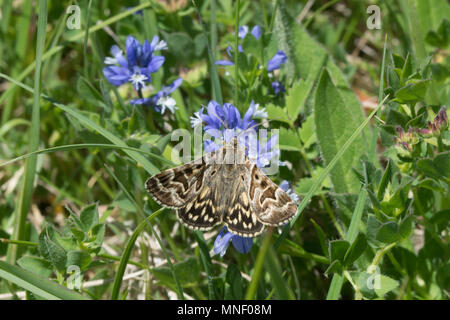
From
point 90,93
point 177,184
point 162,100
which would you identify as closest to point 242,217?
point 177,184

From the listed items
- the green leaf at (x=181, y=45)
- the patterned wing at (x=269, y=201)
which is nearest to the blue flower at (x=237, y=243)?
the patterned wing at (x=269, y=201)

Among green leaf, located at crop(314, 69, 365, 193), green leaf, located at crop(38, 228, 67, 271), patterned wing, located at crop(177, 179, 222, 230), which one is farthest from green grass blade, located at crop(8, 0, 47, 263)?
green leaf, located at crop(314, 69, 365, 193)

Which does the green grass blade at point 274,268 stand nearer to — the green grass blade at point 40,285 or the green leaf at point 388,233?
the green leaf at point 388,233

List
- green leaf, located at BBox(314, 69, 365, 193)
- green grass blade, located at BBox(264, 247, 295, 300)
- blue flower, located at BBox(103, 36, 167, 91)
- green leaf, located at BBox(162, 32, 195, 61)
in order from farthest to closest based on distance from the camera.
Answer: green leaf, located at BBox(162, 32, 195, 61) < blue flower, located at BBox(103, 36, 167, 91) < green leaf, located at BBox(314, 69, 365, 193) < green grass blade, located at BBox(264, 247, 295, 300)

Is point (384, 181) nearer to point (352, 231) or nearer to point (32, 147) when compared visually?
point (352, 231)

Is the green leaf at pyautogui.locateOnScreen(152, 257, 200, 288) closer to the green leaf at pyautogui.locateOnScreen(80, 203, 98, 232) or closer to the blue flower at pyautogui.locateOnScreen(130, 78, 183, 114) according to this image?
the green leaf at pyautogui.locateOnScreen(80, 203, 98, 232)

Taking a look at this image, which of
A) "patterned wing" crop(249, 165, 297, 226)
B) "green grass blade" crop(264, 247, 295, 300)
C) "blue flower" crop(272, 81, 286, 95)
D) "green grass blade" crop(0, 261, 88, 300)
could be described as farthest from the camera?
"blue flower" crop(272, 81, 286, 95)

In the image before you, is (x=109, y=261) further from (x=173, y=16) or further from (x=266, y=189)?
(x=173, y=16)
